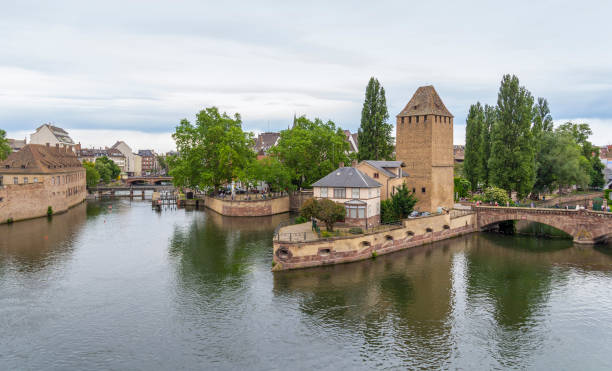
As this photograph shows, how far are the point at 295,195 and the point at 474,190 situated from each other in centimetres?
3368

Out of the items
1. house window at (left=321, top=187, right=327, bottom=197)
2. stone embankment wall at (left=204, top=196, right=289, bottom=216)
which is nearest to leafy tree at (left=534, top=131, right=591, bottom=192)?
house window at (left=321, top=187, right=327, bottom=197)

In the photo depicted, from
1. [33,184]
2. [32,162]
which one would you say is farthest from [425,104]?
[32,162]

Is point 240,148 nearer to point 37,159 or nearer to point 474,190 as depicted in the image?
point 37,159

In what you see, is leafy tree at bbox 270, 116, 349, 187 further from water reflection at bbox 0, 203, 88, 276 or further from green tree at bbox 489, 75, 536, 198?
water reflection at bbox 0, 203, 88, 276

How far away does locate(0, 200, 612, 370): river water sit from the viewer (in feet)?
82.5

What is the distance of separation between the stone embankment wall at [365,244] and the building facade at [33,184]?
156 ft

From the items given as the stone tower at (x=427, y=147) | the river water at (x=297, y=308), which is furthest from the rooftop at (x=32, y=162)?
the stone tower at (x=427, y=147)

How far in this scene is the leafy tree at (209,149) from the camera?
266ft

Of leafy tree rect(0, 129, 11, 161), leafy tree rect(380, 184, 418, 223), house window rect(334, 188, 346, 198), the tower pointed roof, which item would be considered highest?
the tower pointed roof

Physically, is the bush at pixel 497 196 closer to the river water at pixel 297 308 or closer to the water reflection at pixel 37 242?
the river water at pixel 297 308

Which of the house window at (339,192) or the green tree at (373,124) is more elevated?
the green tree at (373,124)

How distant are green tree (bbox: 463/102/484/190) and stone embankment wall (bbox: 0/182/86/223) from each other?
72280 mm

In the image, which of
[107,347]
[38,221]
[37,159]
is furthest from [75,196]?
[107,347]

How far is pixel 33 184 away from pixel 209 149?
28391 millimetres
